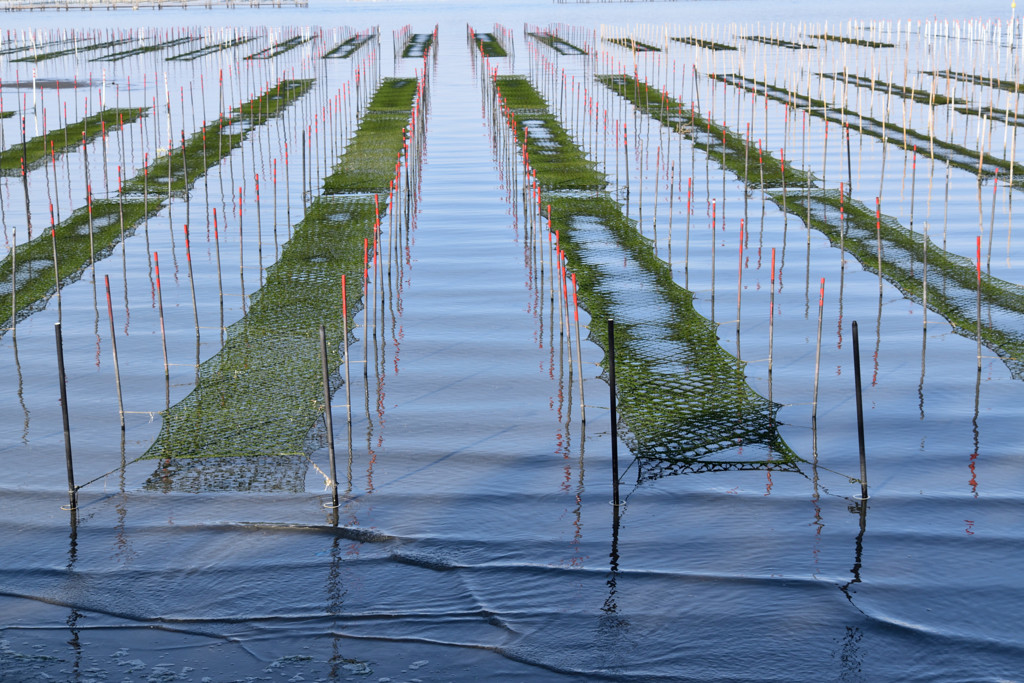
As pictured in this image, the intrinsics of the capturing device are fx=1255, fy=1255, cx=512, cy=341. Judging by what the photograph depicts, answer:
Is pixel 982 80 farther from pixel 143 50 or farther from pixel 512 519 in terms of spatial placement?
pixel 143 50

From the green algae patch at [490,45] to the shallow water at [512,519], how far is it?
36.0 metres

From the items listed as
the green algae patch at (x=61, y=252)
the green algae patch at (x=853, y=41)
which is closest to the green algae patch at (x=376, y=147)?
the green algae patch at (x=61, y=252)

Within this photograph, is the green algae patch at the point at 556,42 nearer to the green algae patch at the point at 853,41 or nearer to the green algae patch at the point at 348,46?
the green algae patch at the point at 348,46

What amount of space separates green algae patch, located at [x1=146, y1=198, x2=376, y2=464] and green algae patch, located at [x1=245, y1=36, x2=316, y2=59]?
35444mm

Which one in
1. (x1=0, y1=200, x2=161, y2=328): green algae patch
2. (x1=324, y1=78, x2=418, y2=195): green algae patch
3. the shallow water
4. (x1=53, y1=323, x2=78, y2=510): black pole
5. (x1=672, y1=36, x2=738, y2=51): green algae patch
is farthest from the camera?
(x1=672, y1=36, x2=738, y2=51): green algae patch

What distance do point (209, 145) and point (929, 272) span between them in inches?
715

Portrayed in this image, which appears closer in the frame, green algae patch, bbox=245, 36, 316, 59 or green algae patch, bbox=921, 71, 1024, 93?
green algae patch, bbox=921, 71, 1024, 93

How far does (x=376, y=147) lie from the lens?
28609 mm

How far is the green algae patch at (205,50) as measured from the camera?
5343 centimetres

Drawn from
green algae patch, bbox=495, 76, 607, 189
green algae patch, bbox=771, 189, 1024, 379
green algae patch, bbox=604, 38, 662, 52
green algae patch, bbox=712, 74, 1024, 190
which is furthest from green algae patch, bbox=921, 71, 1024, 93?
green algae patch, bbox=771, 189, 1024, 379

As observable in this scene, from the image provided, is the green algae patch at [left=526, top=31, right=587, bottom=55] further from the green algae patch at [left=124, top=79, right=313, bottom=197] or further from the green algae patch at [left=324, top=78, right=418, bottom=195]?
the green algae patch at [left=324, top=78, right=418, bottom=195]

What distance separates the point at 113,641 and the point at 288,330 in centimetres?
664

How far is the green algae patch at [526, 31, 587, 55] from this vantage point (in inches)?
2157

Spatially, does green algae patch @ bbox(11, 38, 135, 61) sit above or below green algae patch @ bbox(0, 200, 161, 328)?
above
